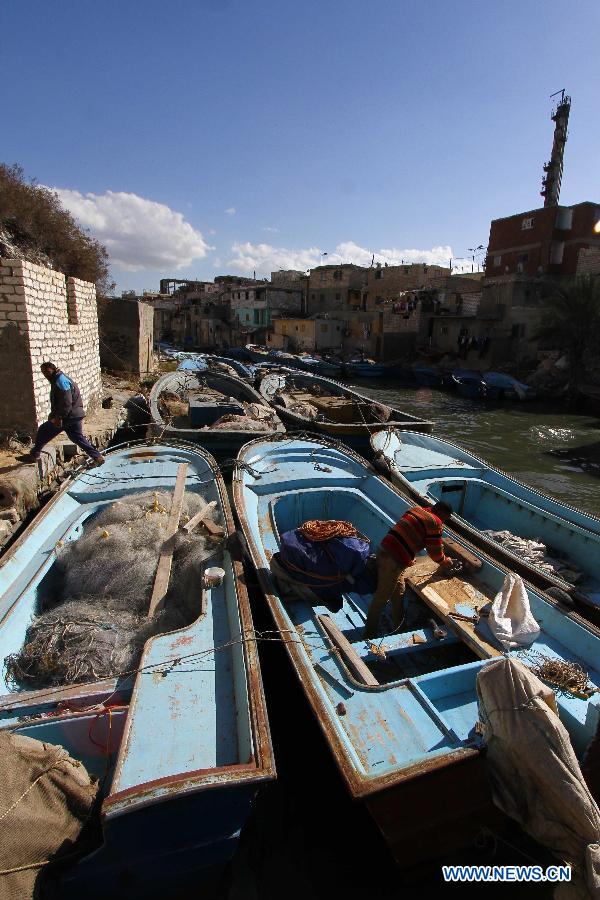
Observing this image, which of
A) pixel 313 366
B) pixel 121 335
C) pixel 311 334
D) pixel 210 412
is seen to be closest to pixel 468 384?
pixel 313 366

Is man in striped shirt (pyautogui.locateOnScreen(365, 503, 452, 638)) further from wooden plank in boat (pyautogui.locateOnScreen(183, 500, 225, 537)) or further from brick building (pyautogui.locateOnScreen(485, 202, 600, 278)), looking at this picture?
brick building (pyautogui.locateOnScreen(485, 202, 600, 278))

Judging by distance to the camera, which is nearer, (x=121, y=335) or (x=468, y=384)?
(x=121, y=335)

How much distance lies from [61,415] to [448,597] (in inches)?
236

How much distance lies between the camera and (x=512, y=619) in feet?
14.4

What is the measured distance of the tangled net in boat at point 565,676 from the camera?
380 centimetres

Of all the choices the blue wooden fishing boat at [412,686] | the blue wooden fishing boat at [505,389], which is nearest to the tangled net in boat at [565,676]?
the blue wooden fishing boat at [412,686]

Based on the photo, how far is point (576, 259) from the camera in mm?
33781

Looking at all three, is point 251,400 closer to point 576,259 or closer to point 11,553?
point 11,553

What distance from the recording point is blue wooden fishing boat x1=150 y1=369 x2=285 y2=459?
10.3 metres

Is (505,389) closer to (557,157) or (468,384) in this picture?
(468,384)

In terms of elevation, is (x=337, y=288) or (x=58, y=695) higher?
(x=337, y=288)

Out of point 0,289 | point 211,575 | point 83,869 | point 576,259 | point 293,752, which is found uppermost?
point 576,259

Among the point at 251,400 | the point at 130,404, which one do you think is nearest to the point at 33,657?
the point at 130,404

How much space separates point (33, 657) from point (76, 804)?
4.74 ft
